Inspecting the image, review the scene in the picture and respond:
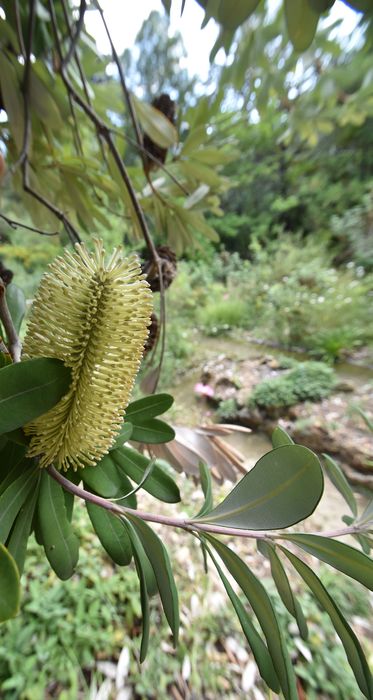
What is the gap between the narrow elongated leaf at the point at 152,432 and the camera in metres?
0.29

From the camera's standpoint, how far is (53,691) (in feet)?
2.26

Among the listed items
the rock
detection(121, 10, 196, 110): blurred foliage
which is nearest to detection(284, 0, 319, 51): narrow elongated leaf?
the rock

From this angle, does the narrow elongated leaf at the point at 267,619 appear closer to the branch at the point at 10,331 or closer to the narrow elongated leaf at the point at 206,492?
the narrow elongated leaf at the point at 206,492

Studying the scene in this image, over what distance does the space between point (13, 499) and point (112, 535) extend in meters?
0.08

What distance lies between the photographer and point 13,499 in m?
0.21

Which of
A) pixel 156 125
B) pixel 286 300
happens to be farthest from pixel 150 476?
pixel 286 300

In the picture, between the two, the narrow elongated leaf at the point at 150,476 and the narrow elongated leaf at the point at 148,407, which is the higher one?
the narrow elongated leaf at the point at 148,407

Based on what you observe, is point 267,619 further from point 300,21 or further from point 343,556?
point 300,21

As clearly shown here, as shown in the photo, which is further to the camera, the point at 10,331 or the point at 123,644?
the point at 123,644

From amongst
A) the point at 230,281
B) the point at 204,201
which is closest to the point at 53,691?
the point at 204,201

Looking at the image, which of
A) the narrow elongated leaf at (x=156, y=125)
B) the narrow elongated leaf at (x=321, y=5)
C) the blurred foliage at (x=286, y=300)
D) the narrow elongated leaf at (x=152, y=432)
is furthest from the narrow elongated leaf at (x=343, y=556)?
the blurred foliage at (x=286, y=300)

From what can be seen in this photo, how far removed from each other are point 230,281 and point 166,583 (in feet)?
12.6

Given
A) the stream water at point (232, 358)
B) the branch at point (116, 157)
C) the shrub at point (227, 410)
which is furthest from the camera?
the shrub at point (227, 410)

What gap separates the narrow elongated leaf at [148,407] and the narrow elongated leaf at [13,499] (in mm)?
93
